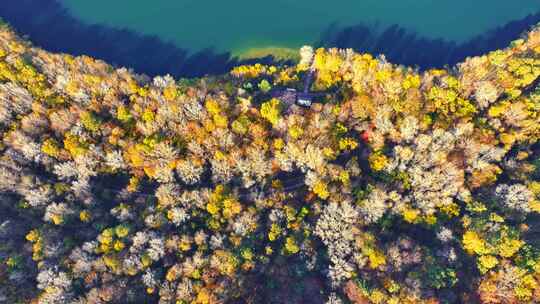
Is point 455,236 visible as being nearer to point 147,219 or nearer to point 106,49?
point 147,219

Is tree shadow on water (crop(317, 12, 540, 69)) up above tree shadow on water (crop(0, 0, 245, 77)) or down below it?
below

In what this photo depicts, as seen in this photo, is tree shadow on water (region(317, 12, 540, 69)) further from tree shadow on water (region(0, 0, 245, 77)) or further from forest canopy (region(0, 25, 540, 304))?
tree shadow on water (region(0, 0, 245, 77))

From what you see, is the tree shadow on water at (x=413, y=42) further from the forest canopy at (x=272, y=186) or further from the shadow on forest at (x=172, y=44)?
the forest canopy at (x=272, y=186)

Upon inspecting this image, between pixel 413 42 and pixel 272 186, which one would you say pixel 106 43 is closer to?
pixel 272 186

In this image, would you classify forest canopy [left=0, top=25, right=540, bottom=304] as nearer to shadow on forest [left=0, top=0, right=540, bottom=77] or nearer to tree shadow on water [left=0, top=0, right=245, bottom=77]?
tree shadow on water [left=0, top=0, right=245, bottom=77]

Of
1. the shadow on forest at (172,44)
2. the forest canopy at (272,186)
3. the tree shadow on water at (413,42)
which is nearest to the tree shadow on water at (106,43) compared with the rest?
the shadow on forest at (172,44)

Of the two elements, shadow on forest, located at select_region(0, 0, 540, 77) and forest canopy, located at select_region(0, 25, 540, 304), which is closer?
forest canopy, located at select_region(0, 25, 540, 304)

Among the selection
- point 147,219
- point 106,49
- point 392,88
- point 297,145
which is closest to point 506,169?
point 392,88

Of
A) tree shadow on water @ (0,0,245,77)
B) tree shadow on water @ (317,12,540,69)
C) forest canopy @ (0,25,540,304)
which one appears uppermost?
tree shadow on water @ (0,0,245,77)

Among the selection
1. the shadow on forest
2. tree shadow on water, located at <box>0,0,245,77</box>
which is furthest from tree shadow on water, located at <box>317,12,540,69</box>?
tree shadow on water, located at <box>0,0,245,77</box>
